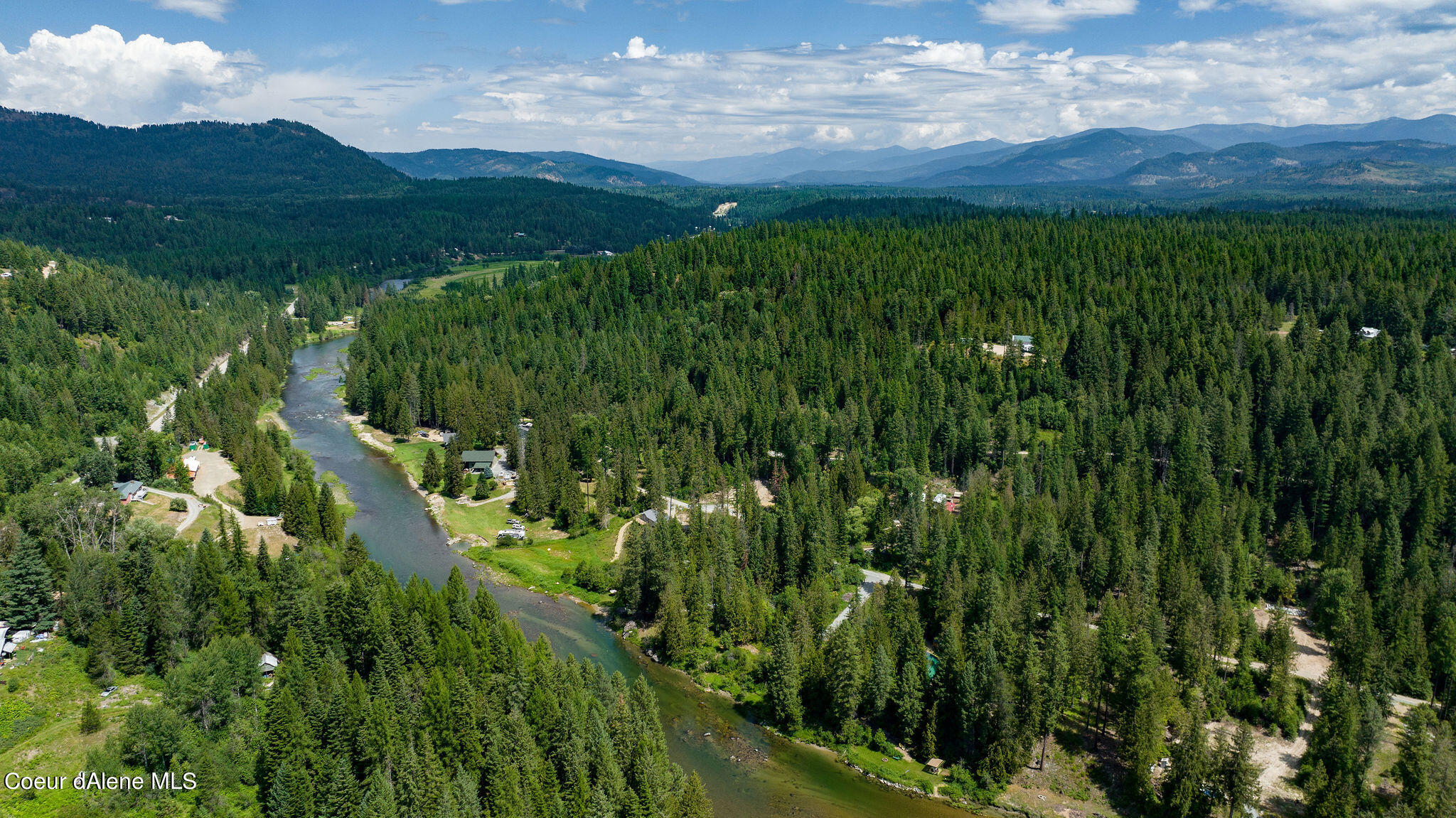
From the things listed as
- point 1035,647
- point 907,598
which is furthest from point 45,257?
point 1035,647

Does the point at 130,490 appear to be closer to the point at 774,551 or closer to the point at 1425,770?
the point at 774,551

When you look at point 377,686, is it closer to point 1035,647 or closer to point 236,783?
point 236,783

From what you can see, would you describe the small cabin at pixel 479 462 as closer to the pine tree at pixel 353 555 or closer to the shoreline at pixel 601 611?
the shoreline at pixel 601 611

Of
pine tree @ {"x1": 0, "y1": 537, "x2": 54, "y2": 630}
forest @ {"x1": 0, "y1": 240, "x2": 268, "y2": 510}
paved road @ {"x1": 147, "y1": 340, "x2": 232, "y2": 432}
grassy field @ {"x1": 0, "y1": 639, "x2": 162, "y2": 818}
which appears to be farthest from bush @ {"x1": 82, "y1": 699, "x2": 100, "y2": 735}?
paved road @ {"x1": 147, "y1": 340, "x2": 232, "y2": 432}

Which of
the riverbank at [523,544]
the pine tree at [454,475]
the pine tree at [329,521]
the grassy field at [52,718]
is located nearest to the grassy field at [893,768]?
the riverbank at [523,544]

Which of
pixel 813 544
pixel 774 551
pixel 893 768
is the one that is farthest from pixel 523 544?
pixel 893 768
